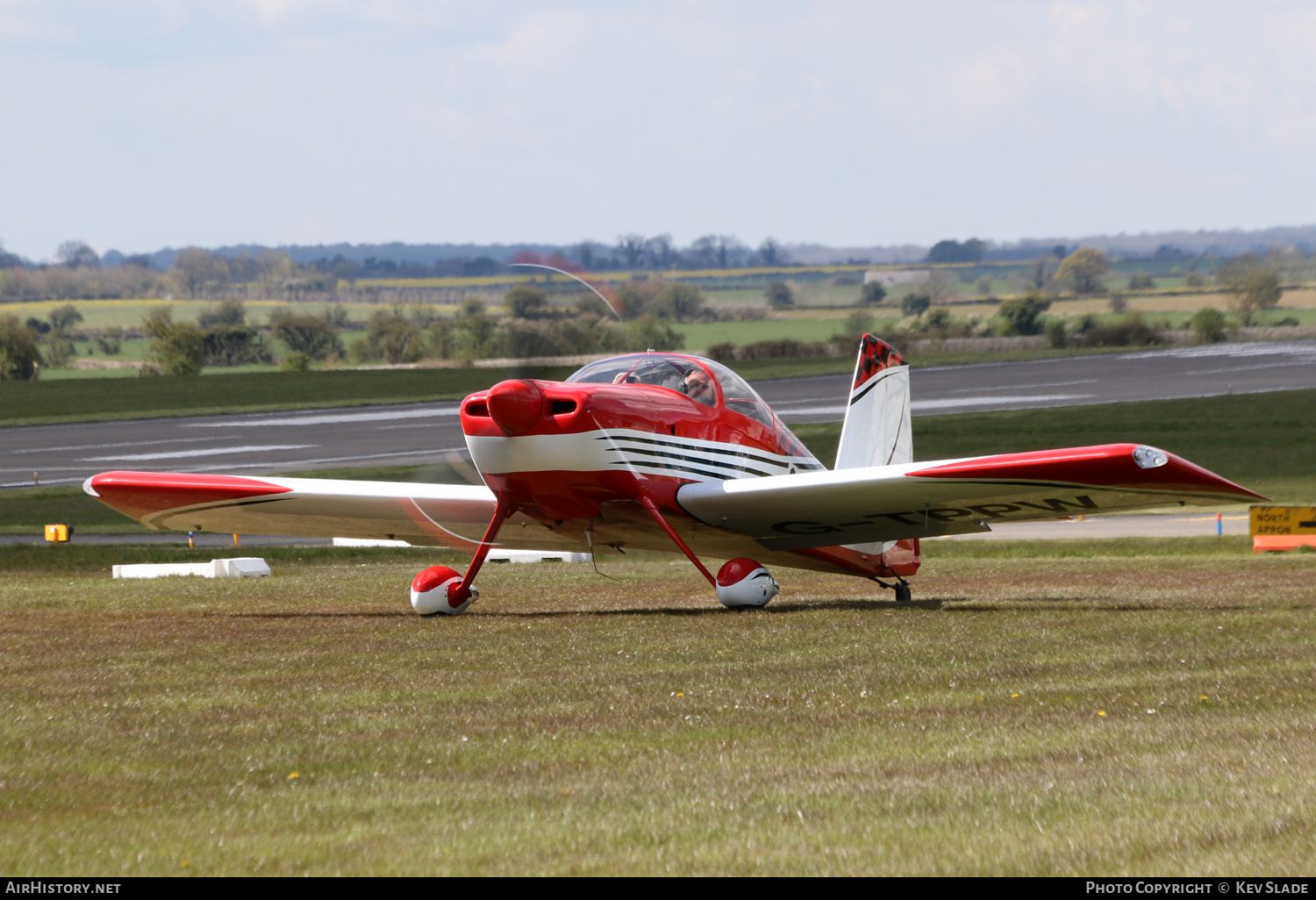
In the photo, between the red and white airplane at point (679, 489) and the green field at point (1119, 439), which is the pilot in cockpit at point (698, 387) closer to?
the red and white airplane at point (679, 489)

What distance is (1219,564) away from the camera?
67.1 feet

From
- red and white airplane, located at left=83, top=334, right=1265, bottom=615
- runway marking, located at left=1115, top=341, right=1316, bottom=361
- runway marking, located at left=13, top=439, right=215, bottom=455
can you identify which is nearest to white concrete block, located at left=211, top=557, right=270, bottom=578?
red and white airplane, located at left=83, top=334, right=1265, bottom=615

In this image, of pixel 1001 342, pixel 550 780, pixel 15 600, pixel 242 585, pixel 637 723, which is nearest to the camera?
pixel 550 780

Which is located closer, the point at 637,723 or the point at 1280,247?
the point at 637,723

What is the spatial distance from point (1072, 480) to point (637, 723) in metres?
6.34

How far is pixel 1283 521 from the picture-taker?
78.1 ft

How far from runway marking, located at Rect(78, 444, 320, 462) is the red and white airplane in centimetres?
3186

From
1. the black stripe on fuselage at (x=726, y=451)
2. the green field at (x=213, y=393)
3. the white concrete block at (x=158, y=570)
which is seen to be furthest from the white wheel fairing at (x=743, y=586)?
the green field at (x=213, y=393)

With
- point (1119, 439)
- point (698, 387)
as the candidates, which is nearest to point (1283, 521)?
point (698, 387)

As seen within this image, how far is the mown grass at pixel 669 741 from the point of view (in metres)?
5.10

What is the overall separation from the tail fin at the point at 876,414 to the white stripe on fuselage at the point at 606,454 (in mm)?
3066

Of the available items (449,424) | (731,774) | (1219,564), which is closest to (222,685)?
(731,774)

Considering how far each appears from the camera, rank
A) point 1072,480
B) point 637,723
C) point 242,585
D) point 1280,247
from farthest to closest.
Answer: point 1280,247
point 242,585
point 1072,480
point 637,723

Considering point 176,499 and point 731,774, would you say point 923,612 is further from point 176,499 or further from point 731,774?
point 176,499
